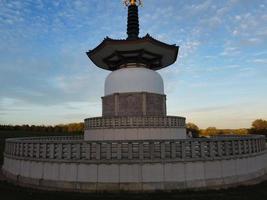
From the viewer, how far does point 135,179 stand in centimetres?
1302

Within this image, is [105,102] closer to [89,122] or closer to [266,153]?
[89,122]

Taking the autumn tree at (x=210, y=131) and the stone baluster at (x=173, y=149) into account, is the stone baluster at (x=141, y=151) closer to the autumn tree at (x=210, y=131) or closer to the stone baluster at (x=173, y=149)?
the stone baluster at (x=173, y=149)

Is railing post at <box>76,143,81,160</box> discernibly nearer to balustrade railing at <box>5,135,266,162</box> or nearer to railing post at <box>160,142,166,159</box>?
balustrade railing at <box>5,135,266,162</box>

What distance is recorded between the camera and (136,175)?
515 inches

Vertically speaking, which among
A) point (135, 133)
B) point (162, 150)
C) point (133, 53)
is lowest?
point (162, 150)

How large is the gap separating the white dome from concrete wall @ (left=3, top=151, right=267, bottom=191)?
13.3 metres

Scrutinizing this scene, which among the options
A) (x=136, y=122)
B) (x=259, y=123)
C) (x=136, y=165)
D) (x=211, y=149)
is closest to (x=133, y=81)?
(x=136, y=122)

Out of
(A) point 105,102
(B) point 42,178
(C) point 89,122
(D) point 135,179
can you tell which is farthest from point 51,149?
(A) point 105,102

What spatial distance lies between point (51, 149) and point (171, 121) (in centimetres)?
1122

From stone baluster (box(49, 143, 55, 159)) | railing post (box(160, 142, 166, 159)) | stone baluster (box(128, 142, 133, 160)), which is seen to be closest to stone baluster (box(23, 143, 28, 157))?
stone baluster (box(49, 143, 55, 159))

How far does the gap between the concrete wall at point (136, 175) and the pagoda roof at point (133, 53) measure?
14.0 metres

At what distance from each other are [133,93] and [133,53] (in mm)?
3999

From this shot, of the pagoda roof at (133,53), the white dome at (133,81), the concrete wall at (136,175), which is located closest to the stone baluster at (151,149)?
the concrete wall at (136,175)

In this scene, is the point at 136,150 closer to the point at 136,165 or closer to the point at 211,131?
the point at 136,165
